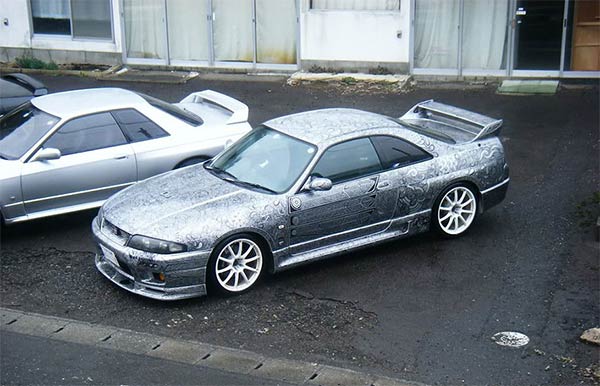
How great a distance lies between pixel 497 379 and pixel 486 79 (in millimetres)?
11765

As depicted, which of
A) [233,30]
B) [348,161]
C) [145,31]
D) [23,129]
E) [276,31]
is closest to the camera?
[348,161]

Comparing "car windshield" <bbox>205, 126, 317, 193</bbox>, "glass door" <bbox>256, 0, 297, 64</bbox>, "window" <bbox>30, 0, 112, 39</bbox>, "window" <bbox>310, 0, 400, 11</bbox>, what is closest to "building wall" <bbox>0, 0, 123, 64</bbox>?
"window" <bbox>30, 0, 112, 39</bbox>

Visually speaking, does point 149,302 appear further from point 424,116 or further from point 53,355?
point 424,116

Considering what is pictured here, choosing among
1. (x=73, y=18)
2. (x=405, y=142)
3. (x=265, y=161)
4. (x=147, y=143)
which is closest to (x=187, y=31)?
(x=73, y=18)

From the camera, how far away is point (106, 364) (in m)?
7.24

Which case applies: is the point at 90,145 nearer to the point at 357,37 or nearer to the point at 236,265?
the point at 236,265

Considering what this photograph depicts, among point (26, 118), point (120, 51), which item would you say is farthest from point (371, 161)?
point (120, 51)

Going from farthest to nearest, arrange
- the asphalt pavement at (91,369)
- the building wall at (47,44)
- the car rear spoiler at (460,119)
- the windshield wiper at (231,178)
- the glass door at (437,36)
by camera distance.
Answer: the building wall at (47,44), the glass door at (437,36), the car rear spoiler at (460,119), the windshield wiper at (231,178), the asphalt pavement at (91,369)

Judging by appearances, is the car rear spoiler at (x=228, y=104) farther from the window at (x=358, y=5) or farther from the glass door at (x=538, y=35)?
the glass door at (x=538, y=35)

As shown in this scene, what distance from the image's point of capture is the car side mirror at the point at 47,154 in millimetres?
9977

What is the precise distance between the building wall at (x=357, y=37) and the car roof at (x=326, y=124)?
8.39m

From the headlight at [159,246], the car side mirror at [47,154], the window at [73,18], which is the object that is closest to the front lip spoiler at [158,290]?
the headlight at [159,246]

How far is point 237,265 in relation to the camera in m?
8.52

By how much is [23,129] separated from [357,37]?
9268mm
